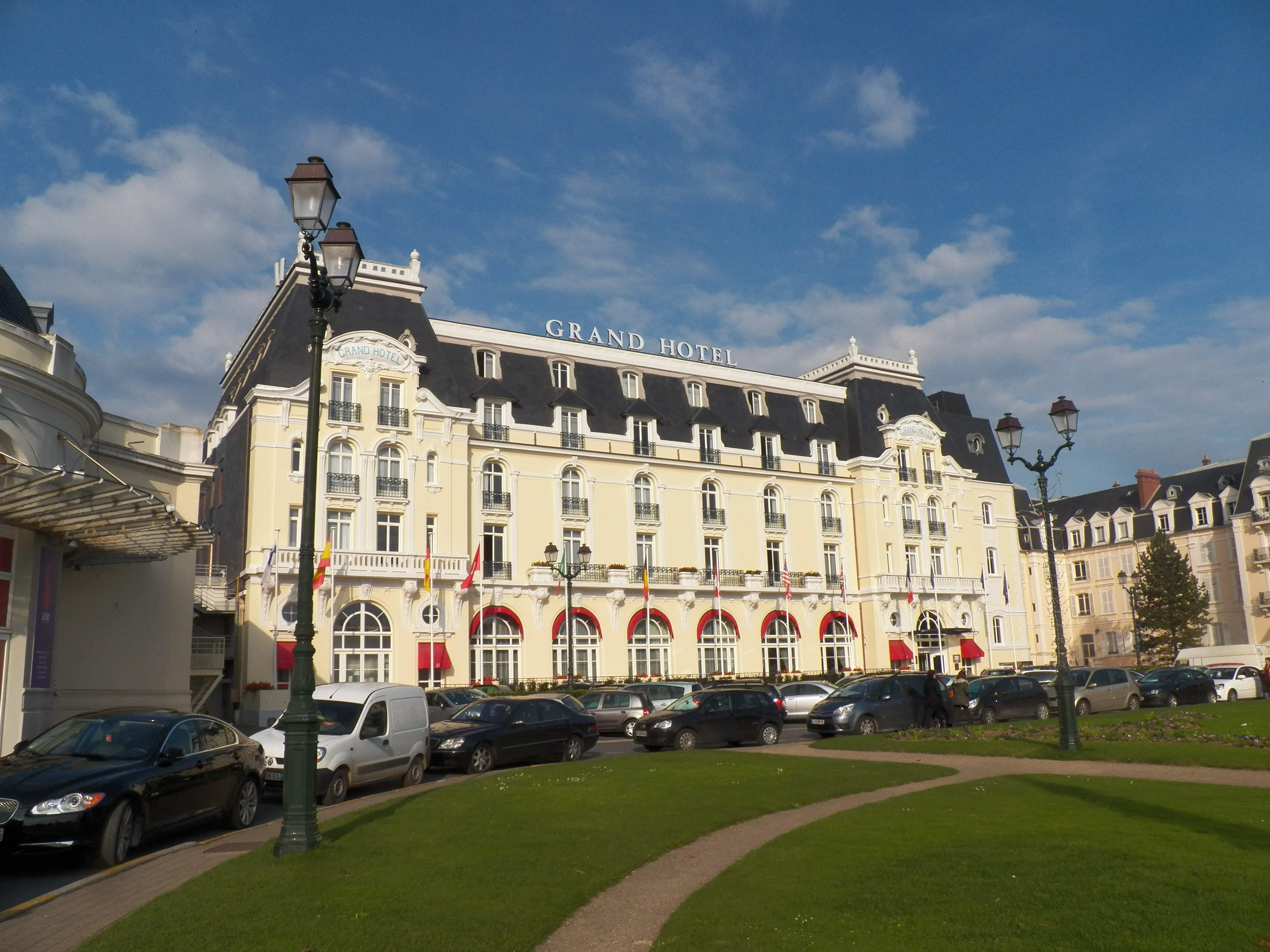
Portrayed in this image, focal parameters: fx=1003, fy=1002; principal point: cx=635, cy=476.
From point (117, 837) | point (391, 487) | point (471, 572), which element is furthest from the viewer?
point (391, 487)

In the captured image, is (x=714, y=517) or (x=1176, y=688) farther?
(x=714, y=517)

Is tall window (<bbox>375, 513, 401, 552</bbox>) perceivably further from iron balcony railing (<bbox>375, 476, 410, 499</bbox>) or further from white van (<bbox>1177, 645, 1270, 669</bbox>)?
white van (<bbox>1177, 645, 1270, 669</bbox>)

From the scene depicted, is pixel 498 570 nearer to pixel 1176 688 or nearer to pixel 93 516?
pixel 93 516

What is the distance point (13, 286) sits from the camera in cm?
2225

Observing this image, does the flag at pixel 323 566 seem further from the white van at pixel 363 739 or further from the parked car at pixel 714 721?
the white van at pixel 363 739

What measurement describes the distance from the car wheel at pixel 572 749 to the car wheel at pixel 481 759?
185 cm

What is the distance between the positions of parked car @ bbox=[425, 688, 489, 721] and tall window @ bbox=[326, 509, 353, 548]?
10.5 metres

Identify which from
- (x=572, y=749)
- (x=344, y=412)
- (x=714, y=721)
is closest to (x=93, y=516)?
(x=572, y=749)

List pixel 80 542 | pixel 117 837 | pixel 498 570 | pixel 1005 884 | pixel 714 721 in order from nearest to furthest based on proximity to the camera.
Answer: pixel 1005 884 → pixel 117 837 → pixel 80 542 → pixel 714 721 → pixel 498 570

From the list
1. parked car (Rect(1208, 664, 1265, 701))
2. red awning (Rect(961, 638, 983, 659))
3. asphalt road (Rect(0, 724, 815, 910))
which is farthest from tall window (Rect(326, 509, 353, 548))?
red awning (Rect(961, 638, 983, 659))

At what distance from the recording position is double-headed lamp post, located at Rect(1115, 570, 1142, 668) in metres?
61.1

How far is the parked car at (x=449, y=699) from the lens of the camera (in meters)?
27.7

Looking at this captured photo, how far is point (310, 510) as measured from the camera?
10.8 meters

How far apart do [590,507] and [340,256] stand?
35.8 metres
